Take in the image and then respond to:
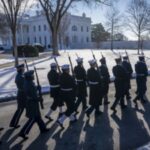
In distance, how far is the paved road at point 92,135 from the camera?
7.91 meters

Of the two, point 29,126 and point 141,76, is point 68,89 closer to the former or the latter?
point 29,126

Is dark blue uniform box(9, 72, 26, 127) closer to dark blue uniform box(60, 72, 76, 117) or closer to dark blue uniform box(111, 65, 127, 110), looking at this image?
dark blue uniform box(60, 72, 76, 117)

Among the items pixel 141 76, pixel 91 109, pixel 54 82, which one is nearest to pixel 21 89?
pixel 54 82

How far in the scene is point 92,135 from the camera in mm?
8672

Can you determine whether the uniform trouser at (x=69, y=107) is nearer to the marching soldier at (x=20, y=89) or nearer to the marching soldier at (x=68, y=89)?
the marching soldier at (x=68, y=89)

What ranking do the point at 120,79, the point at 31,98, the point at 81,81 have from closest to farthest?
the point at 31,98
the point at 81,81
the point at 120,79

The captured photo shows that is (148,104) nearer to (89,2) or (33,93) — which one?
(33,93)

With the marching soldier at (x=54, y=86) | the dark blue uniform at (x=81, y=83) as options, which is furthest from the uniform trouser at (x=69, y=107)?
the dark blue uniform at (x=81, y=83)

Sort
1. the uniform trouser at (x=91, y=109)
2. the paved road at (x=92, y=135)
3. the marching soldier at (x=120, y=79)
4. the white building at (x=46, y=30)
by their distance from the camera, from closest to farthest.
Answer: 1. the paved road at (x=92, y=135)
2. the uniform trouser at (x=91, y=109)
3. the marching soldier at (x=120, y=79)
4. the white building at (x=46, y=30)

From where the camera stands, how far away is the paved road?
25.9 feet

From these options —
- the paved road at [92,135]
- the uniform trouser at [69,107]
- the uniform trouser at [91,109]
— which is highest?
the uniform trouser at [69,107]

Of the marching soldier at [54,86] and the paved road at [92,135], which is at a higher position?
the marching soldier at [54,86]

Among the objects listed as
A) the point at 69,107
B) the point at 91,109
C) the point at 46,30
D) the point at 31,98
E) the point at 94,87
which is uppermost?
the point at 46,30

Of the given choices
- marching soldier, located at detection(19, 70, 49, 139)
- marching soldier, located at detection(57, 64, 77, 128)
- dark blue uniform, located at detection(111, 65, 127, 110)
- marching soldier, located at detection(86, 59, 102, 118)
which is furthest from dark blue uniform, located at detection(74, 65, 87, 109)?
marching soldier, located at detection(19, 70, 49, 139)
